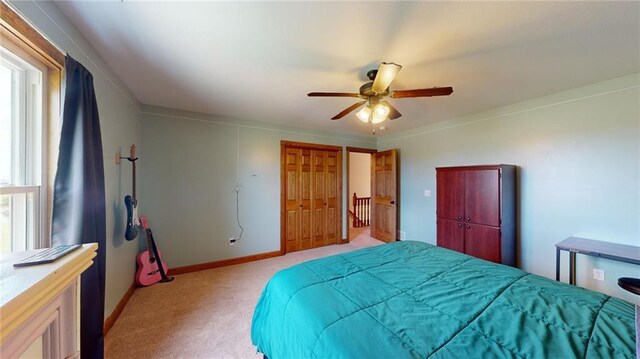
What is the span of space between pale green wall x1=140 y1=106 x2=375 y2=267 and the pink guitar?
0.77ft

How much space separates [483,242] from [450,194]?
742 mm

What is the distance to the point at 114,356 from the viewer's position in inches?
67.4

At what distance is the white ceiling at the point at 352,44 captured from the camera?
Result: 1.37m

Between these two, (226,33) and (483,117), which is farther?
(483,117)

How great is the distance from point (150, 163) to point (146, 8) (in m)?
2.26

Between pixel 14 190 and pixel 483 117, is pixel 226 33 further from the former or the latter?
pixel 483 117

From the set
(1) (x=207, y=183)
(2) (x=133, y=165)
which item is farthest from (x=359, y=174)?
(2) (x=133, y=165)

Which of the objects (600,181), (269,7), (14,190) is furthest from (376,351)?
(600,181)

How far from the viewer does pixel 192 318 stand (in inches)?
85.2

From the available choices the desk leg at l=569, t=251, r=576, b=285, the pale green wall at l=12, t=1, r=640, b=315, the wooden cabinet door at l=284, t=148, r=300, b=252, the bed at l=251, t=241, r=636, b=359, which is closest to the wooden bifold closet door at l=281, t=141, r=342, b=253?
the wooden cabinet door at l=284, t=148, r=300, b=252

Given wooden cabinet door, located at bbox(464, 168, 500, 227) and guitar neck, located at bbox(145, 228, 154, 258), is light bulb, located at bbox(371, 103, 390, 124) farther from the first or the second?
guitar neck, located at bbox(145, 228, 154, 258)

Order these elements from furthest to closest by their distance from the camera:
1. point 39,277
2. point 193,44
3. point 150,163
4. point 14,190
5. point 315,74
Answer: point 150,163 → point 315,74 → point 193,44 → point 14,190 → point 39,277

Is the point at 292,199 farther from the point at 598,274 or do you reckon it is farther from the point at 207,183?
the point at 598,274

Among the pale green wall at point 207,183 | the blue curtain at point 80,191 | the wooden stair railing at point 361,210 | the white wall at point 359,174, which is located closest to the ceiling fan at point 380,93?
the blue curtain at point 80,191
